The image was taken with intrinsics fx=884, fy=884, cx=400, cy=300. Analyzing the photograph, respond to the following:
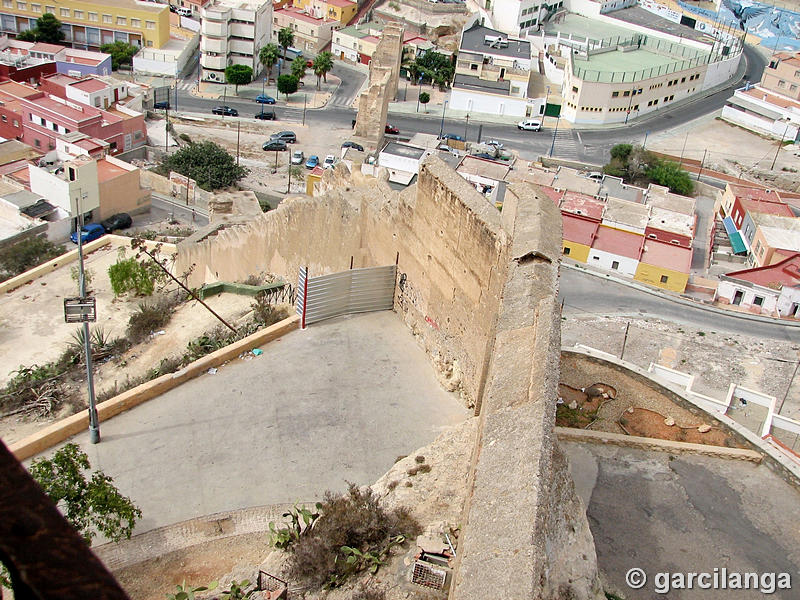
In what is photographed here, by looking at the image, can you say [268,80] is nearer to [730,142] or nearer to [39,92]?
[39,92]

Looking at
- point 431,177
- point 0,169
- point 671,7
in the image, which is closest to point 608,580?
point 431,177

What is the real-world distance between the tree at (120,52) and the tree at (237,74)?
6010mm

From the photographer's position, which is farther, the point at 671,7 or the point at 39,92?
the point at 671,7

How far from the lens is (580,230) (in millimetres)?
31656

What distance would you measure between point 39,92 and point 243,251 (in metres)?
24.5

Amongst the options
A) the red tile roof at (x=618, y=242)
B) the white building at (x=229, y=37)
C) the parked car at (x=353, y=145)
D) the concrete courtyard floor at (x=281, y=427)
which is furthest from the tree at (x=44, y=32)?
the concrete courtyard floor at (x=281, y=427)

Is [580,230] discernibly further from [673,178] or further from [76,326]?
[76,326]

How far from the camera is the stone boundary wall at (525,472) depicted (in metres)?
6.45

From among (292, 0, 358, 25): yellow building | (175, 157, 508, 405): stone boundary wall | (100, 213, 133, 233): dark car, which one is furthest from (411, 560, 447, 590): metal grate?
(292, 0, 358, 25): yellow building

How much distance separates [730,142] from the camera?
1890 inches

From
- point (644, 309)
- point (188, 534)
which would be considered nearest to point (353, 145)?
point (644, 309)

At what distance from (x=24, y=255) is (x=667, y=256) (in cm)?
2108

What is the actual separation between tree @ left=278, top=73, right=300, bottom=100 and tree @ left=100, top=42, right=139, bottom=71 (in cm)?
922

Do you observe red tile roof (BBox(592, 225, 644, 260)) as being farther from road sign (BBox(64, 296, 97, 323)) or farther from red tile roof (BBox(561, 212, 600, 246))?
road sign (BBox(64, 296, 97, 323))
